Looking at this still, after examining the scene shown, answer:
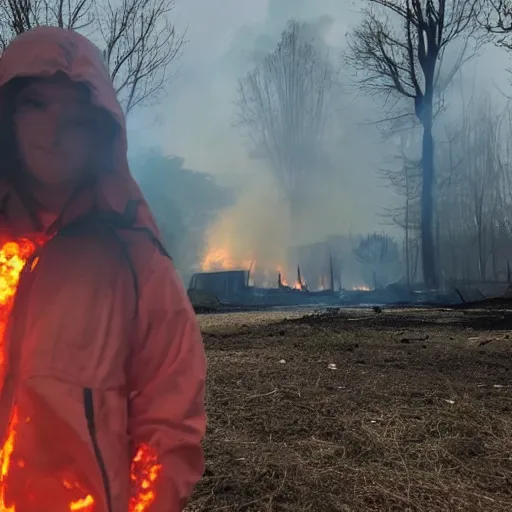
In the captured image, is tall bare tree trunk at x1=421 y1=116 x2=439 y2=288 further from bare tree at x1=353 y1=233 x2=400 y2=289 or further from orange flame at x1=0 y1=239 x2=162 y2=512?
bare tree at x1=353 y1=233 x2=400 y2=289

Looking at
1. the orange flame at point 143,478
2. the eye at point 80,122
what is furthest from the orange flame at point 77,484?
the eye at point 80,122

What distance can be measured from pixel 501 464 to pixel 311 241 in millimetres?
30193

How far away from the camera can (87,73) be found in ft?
3.61

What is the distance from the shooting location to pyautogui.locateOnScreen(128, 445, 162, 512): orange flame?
101cm

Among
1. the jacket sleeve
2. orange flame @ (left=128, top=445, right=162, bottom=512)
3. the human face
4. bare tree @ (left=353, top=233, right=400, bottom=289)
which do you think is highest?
bare tree @ (left=353, top=233, right=400, bottom=289)

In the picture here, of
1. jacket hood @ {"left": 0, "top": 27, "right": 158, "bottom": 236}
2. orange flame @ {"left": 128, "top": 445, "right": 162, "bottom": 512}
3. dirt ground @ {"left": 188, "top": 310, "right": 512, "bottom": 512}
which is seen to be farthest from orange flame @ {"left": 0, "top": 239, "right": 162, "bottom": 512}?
dirt ground @ {"left": 188, "top": 310, "right": 512, "bottom": 512}

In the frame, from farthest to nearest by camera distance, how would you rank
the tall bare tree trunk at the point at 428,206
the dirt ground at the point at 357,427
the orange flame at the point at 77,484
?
the tall bare tree trunk at the point at 428,206
the dirt ground at the point at 357,427
the orange flame at the point at 77,484

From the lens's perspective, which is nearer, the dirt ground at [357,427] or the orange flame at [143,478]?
the orange flame at [143,478]

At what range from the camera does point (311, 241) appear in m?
32.9

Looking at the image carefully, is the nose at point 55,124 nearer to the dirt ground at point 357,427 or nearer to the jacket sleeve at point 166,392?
the jacket sleeve at point 166,392

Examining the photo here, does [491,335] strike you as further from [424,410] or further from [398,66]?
[398,66]

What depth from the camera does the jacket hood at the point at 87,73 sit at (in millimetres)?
1096

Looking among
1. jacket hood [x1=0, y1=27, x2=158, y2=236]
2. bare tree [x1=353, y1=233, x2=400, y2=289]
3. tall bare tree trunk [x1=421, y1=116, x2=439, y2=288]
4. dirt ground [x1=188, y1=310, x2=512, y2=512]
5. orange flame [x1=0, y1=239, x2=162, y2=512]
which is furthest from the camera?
bare tree [x1=353, y1=233, x2=400, y2=289]

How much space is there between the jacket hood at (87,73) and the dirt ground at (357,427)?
160cm
